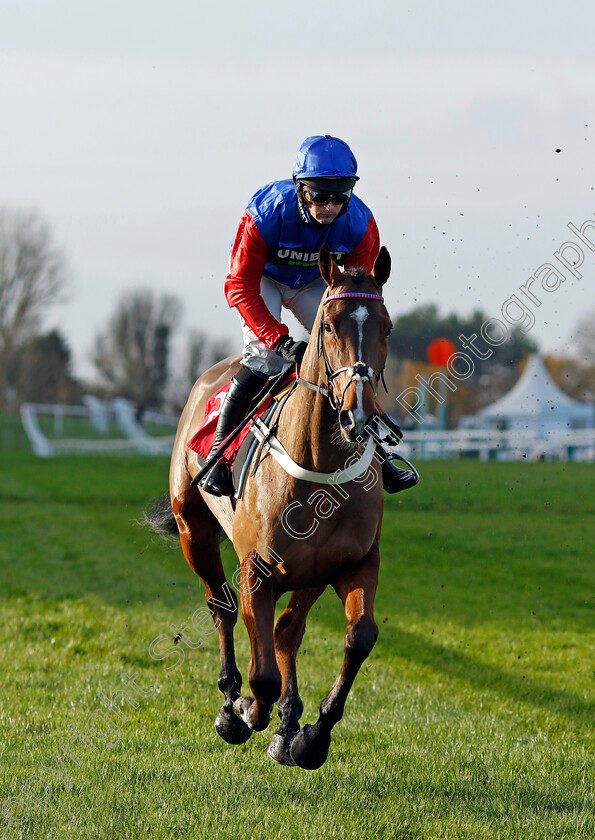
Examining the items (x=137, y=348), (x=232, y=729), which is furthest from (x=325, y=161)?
(x=137, y=348)

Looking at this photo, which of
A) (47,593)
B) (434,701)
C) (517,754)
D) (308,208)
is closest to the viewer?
(308,208)

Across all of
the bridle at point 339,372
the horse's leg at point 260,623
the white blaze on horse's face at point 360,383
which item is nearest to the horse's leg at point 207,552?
the horse's leg at point 260,623

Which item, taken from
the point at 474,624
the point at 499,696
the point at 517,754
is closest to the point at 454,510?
the point at 474,624

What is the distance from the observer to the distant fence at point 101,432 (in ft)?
124

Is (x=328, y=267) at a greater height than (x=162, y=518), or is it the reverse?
(x=328, y=267)

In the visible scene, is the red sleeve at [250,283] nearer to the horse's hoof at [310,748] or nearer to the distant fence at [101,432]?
the horse's hoof at [310,748]

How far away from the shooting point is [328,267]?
3.84 m

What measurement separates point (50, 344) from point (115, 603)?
184ft

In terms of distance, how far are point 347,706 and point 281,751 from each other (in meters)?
1.45

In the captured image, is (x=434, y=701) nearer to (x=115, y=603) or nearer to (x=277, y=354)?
(x=277, y=354)

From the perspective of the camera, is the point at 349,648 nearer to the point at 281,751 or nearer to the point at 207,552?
the point at 281,751

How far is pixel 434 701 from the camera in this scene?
6.01m

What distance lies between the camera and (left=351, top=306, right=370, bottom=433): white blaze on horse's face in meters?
3.35

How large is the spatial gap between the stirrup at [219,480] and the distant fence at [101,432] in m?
31.2
